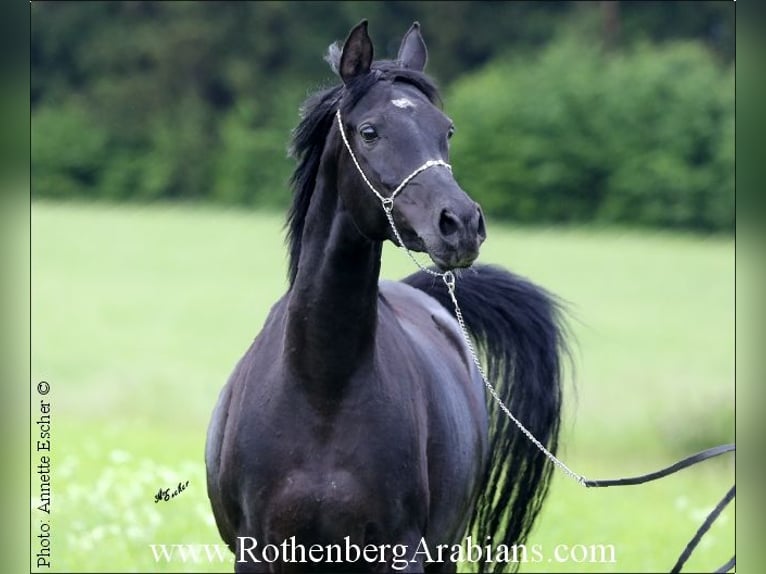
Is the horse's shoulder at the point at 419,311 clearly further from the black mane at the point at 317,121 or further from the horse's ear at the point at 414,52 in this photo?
the horse's ear at the point at 414,52

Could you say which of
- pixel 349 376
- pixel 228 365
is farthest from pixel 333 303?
pixel 228 365

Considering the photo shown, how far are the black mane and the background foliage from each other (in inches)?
782

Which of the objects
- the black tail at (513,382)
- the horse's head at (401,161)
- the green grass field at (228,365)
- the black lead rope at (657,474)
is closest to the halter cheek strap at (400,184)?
the horse's head at (401,161)

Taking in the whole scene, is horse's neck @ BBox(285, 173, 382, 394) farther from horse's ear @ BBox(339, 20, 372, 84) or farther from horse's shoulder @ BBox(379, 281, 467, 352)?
horse's shoulder @ BBox(379, 281, 467, 352)

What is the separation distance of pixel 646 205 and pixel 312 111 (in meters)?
21.4

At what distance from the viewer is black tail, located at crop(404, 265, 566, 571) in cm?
582

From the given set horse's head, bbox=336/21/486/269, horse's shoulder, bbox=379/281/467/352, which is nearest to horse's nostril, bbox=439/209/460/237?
horse's head, bbox=336/21/486/269

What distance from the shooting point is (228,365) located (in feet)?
43.0

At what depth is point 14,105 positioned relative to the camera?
234 centimetres

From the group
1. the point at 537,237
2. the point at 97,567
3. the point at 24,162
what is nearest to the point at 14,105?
the point at 24,162

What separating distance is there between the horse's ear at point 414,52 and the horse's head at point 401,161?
0.09 metres

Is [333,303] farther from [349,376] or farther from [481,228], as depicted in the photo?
[481,228]

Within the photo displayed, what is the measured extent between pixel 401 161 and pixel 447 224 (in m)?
0.31

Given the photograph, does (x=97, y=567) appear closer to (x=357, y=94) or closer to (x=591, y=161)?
(x=357, y=94)
